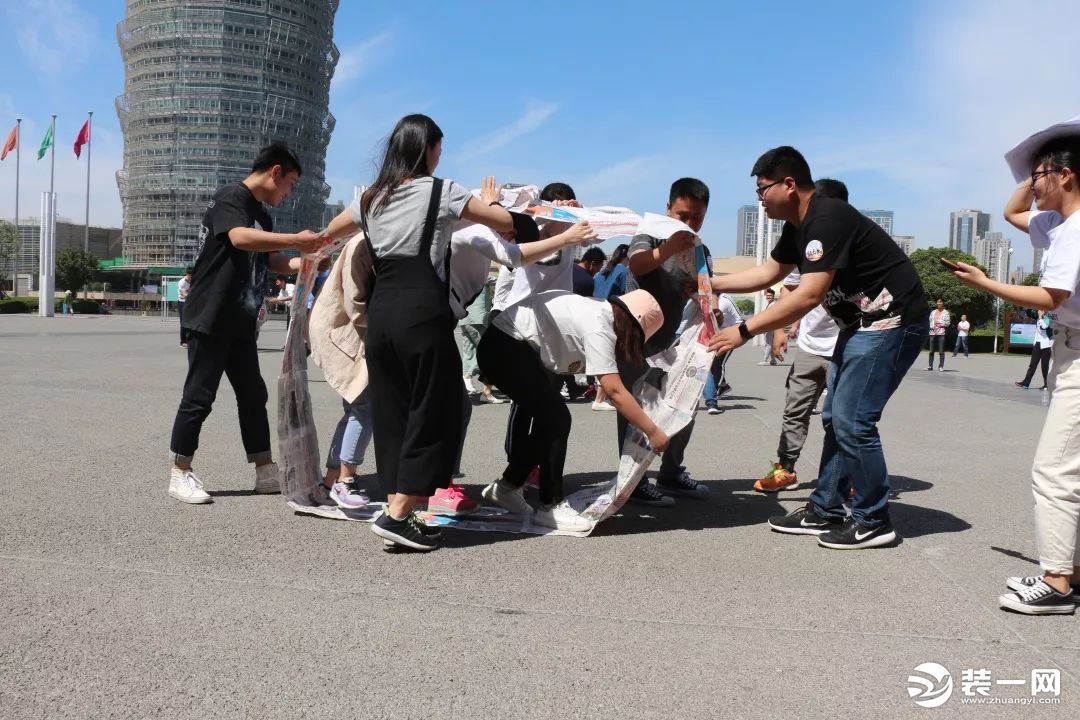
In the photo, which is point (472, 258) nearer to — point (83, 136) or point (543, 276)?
point (543, 276)

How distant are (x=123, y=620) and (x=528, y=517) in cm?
224

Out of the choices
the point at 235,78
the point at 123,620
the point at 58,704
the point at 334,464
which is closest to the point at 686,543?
the point at 334,464

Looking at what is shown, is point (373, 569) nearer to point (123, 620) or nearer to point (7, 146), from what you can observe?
point (123, 620)

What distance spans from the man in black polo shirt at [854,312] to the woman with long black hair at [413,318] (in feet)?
4.67

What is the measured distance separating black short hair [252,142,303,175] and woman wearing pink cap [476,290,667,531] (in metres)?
1.60

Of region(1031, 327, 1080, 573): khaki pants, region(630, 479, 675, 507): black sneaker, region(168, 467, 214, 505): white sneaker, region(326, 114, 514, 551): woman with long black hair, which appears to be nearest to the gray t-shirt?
region(326, 114, 514, 551): woman with long black hair

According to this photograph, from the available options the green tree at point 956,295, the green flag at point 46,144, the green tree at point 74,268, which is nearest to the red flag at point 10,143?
the green flag at point 46,144

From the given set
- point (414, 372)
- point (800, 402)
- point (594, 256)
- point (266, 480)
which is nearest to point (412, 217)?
point (414, 372)

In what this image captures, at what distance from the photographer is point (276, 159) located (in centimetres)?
508

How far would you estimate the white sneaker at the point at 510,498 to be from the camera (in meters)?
4.91

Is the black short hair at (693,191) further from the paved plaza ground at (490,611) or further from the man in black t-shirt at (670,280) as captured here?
the paved plaza ground at (490,611)

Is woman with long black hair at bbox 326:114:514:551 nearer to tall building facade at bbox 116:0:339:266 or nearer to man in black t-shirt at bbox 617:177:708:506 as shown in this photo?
man in black t-shirt at bbox 617:177:708:506

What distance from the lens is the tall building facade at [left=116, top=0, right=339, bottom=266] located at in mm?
107062

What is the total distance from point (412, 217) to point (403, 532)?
1.45 meters
